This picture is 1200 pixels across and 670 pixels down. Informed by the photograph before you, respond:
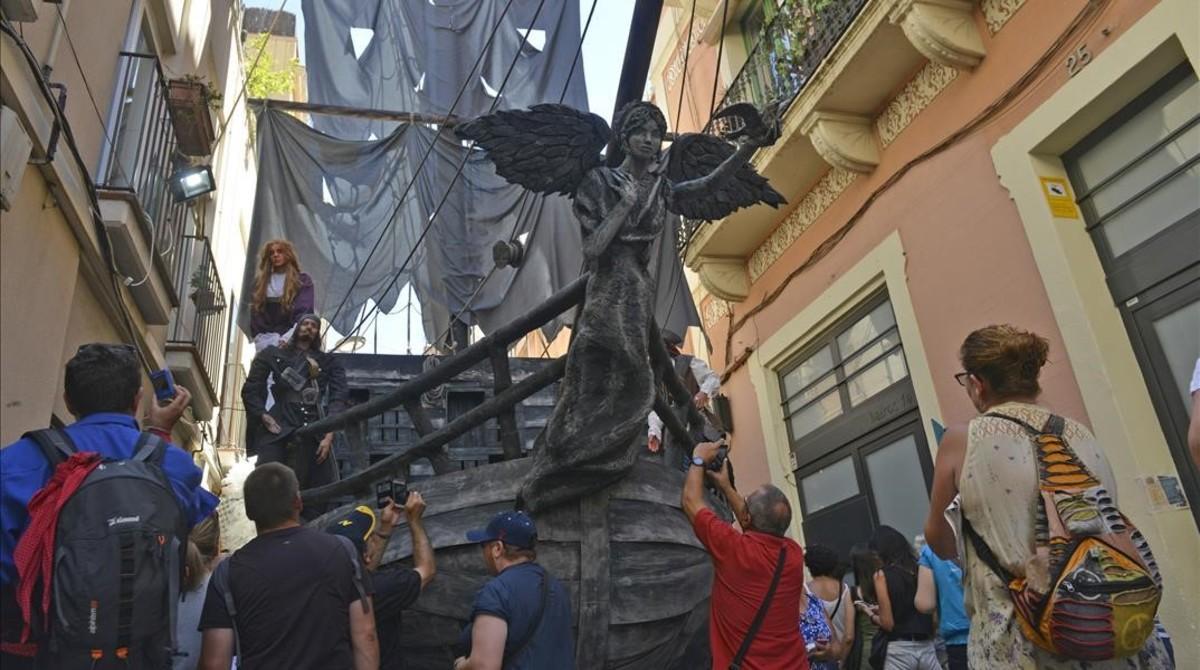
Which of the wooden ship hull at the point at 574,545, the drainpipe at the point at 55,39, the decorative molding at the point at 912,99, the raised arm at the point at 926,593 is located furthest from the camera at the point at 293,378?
the decorative molding at the point at 912,99

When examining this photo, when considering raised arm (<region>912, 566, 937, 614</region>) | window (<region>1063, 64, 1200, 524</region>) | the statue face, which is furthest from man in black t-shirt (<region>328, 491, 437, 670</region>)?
window (<region>1063, 64, 1200, 524</region>)

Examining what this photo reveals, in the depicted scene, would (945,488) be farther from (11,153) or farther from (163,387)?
(11,153)

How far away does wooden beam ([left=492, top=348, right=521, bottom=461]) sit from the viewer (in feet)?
12.3

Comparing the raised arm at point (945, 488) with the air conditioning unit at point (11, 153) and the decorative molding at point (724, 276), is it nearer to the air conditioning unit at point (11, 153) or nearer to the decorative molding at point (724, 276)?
the air conditioning unit at point (11, 153)

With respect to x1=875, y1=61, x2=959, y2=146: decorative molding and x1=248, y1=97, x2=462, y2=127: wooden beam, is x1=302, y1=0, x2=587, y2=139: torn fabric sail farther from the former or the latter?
x1=875, y1=61, x2=959, y2=146: decorative molding

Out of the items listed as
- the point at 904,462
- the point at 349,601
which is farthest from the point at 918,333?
the point at 349,601

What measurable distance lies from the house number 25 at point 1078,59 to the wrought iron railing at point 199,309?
6.50 metres

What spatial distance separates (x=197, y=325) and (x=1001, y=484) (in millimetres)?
7549

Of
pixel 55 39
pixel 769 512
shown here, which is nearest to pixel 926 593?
pixel 769 512

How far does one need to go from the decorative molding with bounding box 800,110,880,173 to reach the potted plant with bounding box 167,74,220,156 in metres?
4.79

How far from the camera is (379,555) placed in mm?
2936

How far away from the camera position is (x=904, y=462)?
21.6ft

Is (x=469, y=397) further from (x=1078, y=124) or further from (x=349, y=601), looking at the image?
(x=1078, y=124)

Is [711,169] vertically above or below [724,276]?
below
